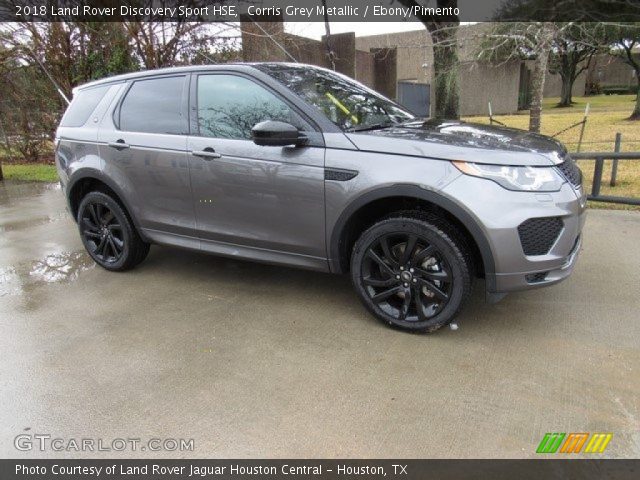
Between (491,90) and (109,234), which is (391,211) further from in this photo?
(491,90)

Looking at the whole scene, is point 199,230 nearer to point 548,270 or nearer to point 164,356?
point 164,356

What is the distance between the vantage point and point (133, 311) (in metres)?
3.89

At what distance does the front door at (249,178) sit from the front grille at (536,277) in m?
1.35

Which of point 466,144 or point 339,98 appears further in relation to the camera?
point 339,98

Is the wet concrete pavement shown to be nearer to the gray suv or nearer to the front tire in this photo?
the front tire

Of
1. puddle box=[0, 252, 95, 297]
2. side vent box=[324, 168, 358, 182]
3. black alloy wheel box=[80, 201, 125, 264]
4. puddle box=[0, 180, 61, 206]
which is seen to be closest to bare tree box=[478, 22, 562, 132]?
side vent box=[324, 168, 358, 182]

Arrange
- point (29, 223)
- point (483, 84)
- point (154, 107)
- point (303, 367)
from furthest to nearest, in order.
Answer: point (483, 84), point (29, 223), point (154, 107), point (303, 367)

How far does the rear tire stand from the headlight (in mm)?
3045

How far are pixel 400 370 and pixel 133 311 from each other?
85.4 inches

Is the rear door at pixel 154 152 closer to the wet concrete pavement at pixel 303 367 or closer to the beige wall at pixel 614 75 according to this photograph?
the wet concrete pavement at pixel 303 367

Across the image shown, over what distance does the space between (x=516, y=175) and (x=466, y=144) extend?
36cm

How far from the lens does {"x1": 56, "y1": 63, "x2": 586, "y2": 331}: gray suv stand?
299 centimetres

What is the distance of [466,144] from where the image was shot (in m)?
3.08

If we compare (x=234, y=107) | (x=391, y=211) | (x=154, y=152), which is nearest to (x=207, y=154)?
(x=234, y=107)
